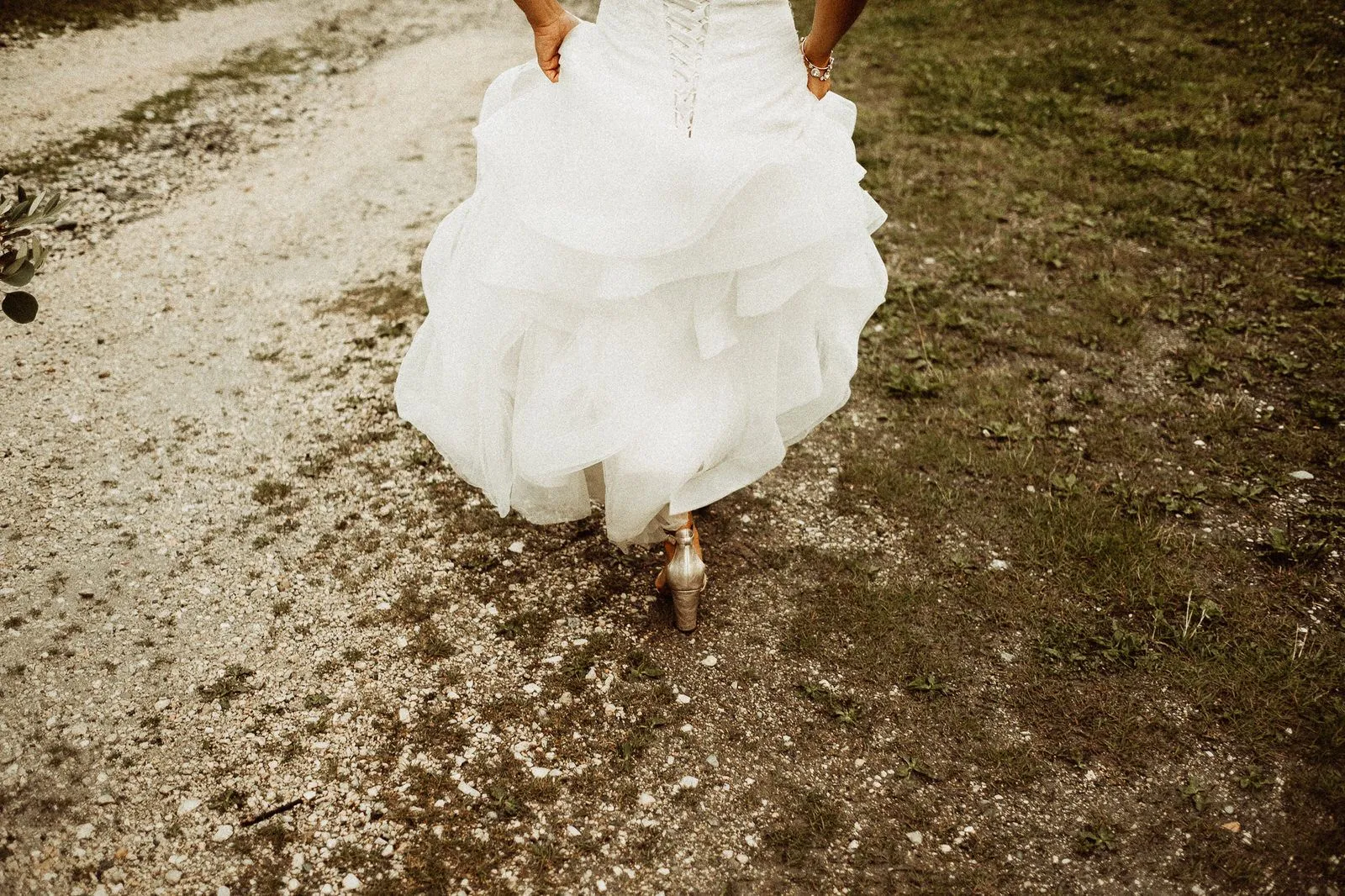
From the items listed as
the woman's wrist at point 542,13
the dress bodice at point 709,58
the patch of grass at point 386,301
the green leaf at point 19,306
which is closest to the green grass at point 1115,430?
the dress bodice at point 709,58

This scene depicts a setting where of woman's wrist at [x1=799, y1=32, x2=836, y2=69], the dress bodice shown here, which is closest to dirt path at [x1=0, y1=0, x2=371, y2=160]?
the dress bodice

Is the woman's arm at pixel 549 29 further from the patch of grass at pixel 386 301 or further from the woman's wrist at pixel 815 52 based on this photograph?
the patch of grass at pixel 386 301

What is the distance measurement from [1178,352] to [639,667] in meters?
3.26

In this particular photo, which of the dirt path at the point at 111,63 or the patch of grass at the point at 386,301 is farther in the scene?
the dirt path at the point at 111,63

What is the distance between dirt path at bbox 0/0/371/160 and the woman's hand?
16.7 ft

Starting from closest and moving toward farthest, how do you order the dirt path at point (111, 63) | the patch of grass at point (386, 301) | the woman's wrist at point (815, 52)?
the woman's wrist at point (815, 52) < the patch of grass at point (386, 301) < the dirt path at point (111, 63)

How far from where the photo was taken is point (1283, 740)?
8.95 ft

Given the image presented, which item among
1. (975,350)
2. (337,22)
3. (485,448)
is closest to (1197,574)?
(975,350)

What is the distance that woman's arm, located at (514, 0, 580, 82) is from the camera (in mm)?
2510

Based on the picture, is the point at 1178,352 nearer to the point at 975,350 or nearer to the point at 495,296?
the point at 975,350

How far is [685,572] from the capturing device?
2.88 metres

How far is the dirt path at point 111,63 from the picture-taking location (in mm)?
6340

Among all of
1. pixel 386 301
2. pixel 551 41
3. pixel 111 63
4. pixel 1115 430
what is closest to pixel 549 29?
pixel 551 41

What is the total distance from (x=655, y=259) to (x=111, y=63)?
23.5ft
